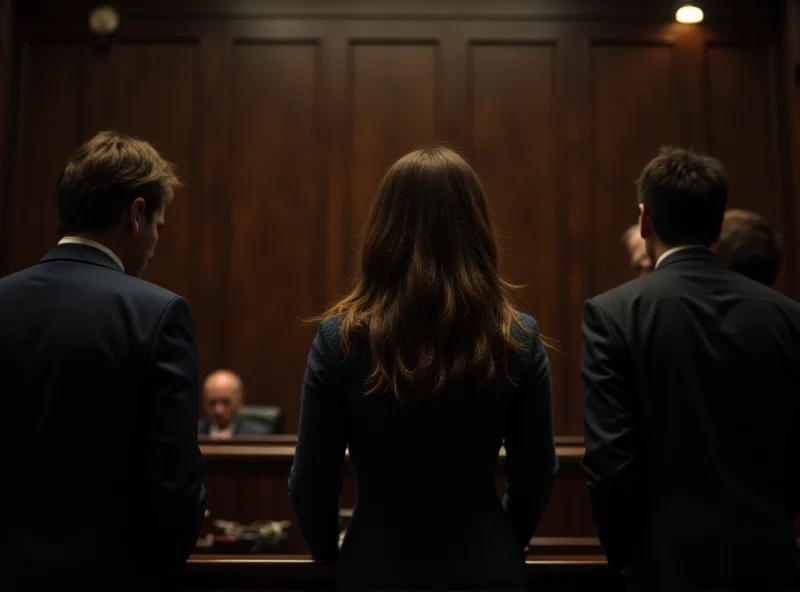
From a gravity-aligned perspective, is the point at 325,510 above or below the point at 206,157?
below

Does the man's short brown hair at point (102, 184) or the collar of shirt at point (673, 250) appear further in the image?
the collar of shirt at point (673, 250)

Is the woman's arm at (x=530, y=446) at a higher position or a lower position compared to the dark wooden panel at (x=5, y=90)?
lower

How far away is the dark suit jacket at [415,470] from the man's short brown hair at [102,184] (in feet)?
1.83

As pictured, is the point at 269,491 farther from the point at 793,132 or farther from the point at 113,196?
the point at 793,132

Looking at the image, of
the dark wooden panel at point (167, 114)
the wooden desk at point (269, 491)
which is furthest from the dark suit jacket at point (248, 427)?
the wooden desk at point (269, 491)

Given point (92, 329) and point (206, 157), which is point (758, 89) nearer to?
point (206, 157)

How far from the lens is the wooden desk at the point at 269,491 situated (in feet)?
11.8

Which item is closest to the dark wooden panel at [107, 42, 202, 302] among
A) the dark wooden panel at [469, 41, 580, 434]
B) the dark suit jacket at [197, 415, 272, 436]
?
the dark suit jacket at [197, 415, 272, 436]

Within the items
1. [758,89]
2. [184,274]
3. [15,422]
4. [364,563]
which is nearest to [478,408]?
[364,563]

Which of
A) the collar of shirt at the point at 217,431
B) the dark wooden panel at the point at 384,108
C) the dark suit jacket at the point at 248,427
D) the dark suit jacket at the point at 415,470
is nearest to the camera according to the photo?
the dark suit jacket at the point at 415,470

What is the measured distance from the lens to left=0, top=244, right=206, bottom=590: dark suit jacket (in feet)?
5.15

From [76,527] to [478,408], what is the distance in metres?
0.77

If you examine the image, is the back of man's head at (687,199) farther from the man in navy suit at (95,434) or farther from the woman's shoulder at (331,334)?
the man in navy suit at (95,434)

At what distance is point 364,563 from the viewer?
58.7 inches
